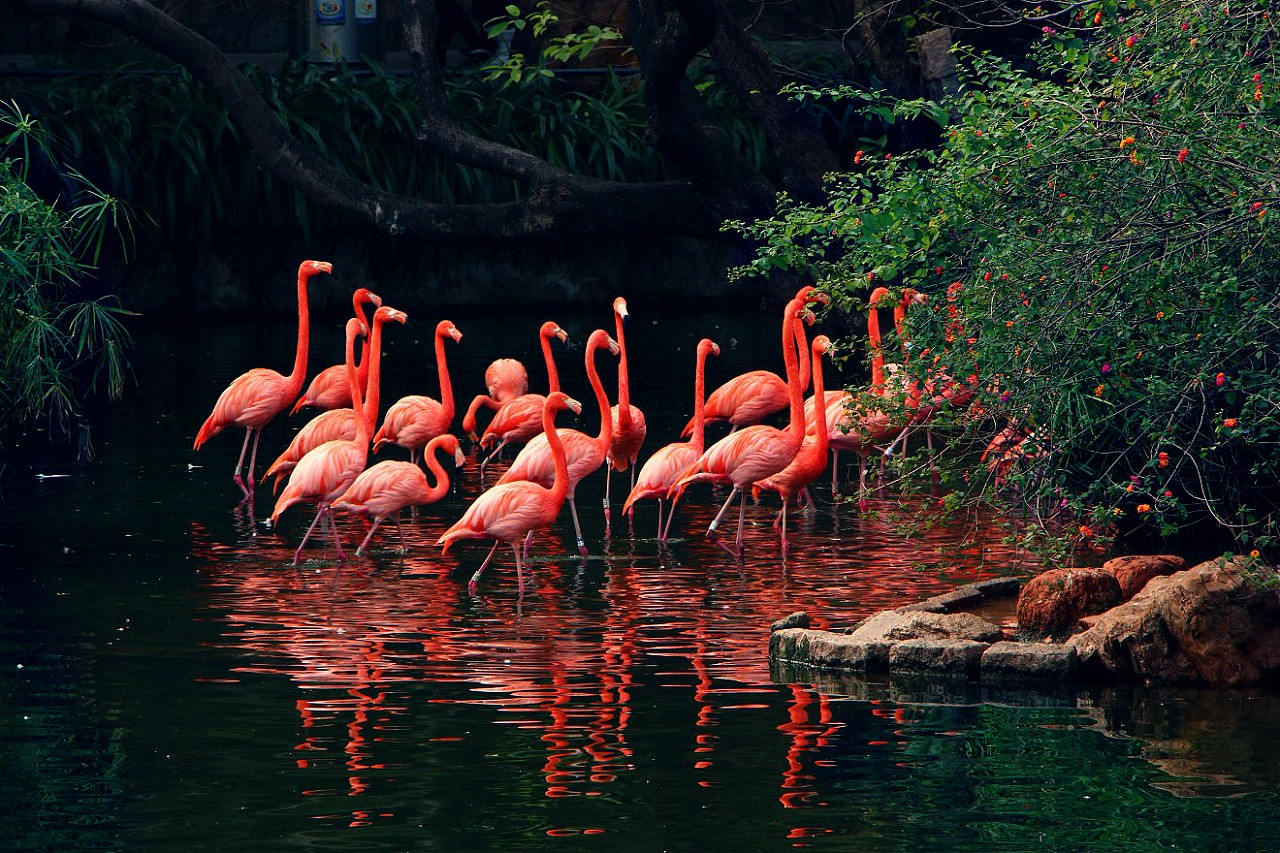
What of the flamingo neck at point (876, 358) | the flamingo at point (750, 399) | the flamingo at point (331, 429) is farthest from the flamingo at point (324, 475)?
the flamingo at point (750, 399)

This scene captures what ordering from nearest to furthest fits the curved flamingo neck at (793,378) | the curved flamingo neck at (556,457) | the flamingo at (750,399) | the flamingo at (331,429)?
1. the curved flamingo neck at (556,457)
2. the curved flamingo neck at (793,378)
3. the flamingo at (331,429)
4. the flamingo at (750,399)

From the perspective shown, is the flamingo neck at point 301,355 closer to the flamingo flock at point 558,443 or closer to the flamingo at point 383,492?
the flamingo flock at point 558,443

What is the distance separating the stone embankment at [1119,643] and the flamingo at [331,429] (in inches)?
161

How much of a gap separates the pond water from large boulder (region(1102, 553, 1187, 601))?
2.69 ft

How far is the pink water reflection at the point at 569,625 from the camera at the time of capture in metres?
7.14

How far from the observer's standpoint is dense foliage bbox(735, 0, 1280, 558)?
750cm

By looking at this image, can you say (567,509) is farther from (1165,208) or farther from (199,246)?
(199,246)

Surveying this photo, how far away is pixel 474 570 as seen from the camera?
1016 cm

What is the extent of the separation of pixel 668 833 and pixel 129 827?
5.21ft

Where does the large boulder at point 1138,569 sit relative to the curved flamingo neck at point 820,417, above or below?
below

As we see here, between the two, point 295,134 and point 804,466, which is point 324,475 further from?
point 295,134

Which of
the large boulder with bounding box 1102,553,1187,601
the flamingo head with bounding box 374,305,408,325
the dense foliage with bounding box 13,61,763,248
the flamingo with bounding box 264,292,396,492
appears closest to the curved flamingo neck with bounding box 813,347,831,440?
the large boulder with bounding box 1102,553,1187,601

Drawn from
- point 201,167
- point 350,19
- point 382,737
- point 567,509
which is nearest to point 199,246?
point 201,167

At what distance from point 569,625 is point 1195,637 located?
261 cm
